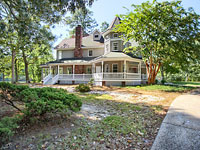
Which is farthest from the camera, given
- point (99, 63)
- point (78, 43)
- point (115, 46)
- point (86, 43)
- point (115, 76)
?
point (86, 43)

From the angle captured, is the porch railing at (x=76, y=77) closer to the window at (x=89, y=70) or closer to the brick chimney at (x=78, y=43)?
the window at (x=89, y=70)

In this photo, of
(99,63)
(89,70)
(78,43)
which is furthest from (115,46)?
(78,43)

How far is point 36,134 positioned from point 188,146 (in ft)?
10.3

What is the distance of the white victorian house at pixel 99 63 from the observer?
1520 centimetres

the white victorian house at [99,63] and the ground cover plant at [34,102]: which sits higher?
the white victorian house at [99,63]

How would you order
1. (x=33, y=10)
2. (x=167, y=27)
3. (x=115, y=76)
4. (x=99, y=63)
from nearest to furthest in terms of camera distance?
(x=33, y=10), (x=167, y=27), (x=115, y=76), (x=99, y=63)

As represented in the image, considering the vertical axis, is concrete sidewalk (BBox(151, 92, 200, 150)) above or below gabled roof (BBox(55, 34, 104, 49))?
below

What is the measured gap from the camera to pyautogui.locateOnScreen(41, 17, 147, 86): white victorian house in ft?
49.9

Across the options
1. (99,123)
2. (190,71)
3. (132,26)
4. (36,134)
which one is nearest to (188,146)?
(99,123)

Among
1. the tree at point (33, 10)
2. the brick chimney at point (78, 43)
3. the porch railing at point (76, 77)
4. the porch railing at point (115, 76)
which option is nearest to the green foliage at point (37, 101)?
the tree at point (33, 10)

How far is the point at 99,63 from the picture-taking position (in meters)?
18.1

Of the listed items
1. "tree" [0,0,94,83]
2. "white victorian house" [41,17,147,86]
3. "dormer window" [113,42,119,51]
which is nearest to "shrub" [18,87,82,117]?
"tree" [0,0,94,83]

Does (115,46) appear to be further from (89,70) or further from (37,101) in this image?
(37,101)

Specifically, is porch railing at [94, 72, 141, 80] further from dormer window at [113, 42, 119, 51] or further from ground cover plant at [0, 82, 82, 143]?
ground cover plant at [0, 82, 82, 143]
